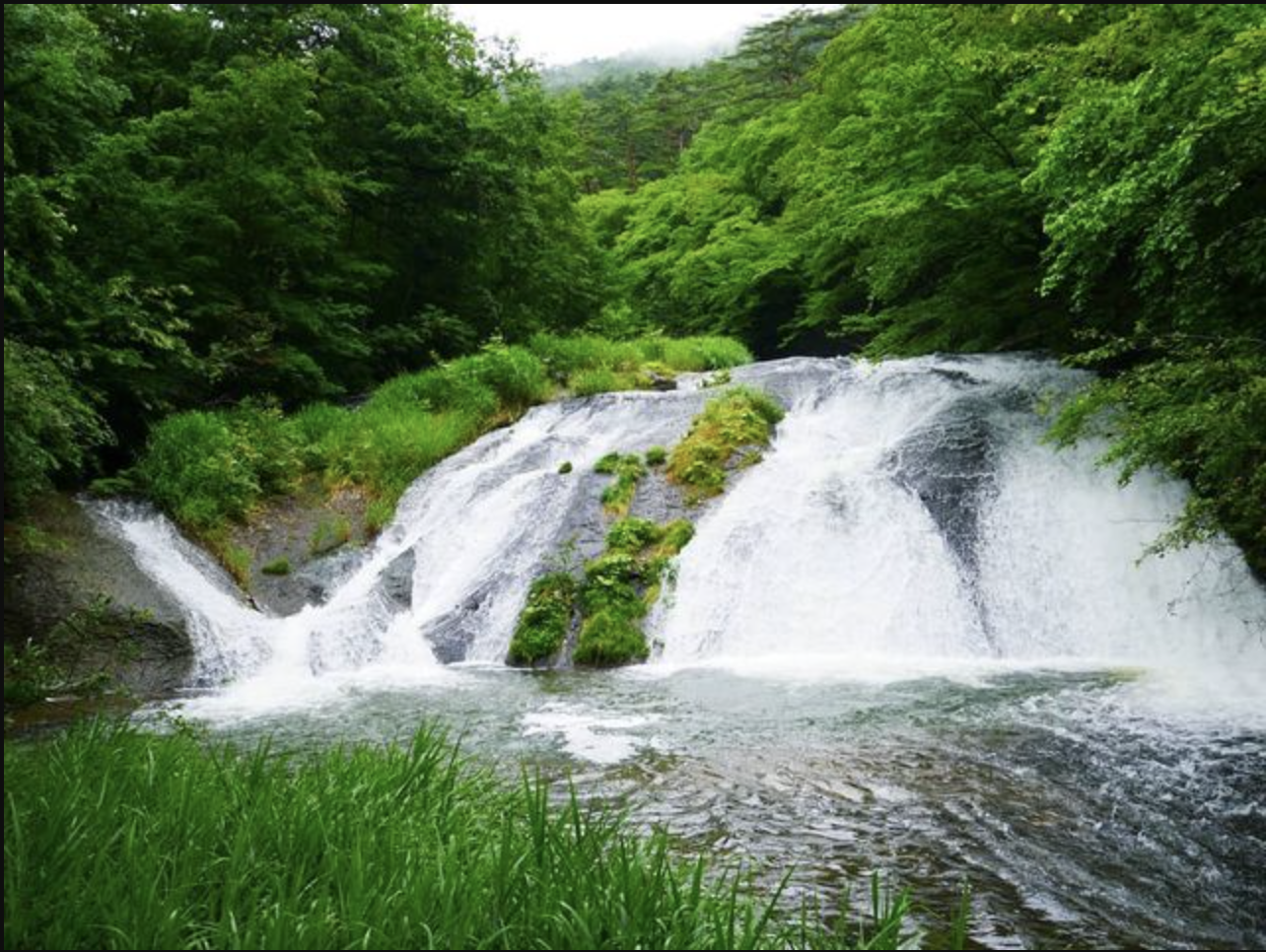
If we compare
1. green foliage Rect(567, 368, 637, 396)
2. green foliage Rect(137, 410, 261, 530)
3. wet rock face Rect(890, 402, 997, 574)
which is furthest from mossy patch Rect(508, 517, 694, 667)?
green foliage Rect(567, 368, 637, 396)

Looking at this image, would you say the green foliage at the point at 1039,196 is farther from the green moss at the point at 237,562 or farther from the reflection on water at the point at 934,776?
the green moss at the point at 237,562

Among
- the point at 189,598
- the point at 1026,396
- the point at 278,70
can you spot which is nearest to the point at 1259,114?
the point at 1026,396

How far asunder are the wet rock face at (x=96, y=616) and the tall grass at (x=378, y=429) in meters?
1.64

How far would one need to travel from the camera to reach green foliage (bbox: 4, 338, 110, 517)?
5.60 metres

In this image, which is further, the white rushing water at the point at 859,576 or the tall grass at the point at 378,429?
the tall grass at the point at 378,429

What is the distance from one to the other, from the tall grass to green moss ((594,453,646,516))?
2889 millimetres

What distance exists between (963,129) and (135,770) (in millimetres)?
12524

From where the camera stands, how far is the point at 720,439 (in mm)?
12672

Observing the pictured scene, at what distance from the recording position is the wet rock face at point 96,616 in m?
8.48

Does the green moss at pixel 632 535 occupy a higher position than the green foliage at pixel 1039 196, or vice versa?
the green foliage at pixel 1039 196

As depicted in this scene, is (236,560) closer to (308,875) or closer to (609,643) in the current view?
(609,643)

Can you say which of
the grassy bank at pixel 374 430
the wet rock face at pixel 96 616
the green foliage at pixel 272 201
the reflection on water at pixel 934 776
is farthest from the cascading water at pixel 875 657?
the green foliage at pixel 272 201

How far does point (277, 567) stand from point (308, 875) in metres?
8.66

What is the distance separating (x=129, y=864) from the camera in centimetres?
272
